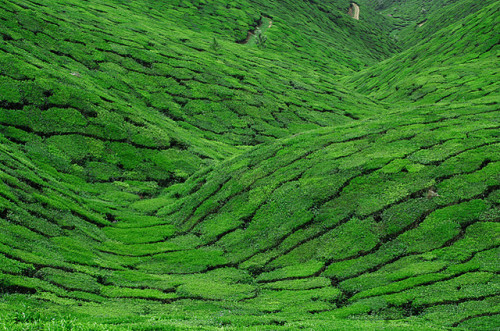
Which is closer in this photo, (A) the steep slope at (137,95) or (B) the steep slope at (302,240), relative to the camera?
(B) the steep slope at (302,240)

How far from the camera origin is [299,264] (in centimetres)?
3070

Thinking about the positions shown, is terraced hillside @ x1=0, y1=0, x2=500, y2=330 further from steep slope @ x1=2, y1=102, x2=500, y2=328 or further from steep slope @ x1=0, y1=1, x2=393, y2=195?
steep slope @ x1=0, y1=1, x2=393, y2=195

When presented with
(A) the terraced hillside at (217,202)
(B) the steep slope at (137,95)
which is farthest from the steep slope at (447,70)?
(B) the steep slope at (137,95)

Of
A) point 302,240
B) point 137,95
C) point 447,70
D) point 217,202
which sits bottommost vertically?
point 302,240

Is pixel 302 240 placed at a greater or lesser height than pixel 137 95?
lesser

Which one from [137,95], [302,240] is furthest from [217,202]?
[137,95]

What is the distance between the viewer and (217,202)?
41438 mm

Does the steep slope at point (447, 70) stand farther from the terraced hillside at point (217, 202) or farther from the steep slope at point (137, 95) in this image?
the steep slope at point (137, 95)

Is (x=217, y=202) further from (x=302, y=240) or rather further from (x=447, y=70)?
(x=447, y=70)

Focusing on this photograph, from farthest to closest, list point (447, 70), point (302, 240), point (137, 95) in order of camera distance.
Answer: point (447, 70) < point (137, 95) < point (302, 240)

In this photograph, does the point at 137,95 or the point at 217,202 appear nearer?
the point at 217,202

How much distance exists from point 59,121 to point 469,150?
47296 mm

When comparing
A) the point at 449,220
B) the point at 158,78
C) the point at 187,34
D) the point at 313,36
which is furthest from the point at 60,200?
the point at 313,36

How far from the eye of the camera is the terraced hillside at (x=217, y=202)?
912 inches
